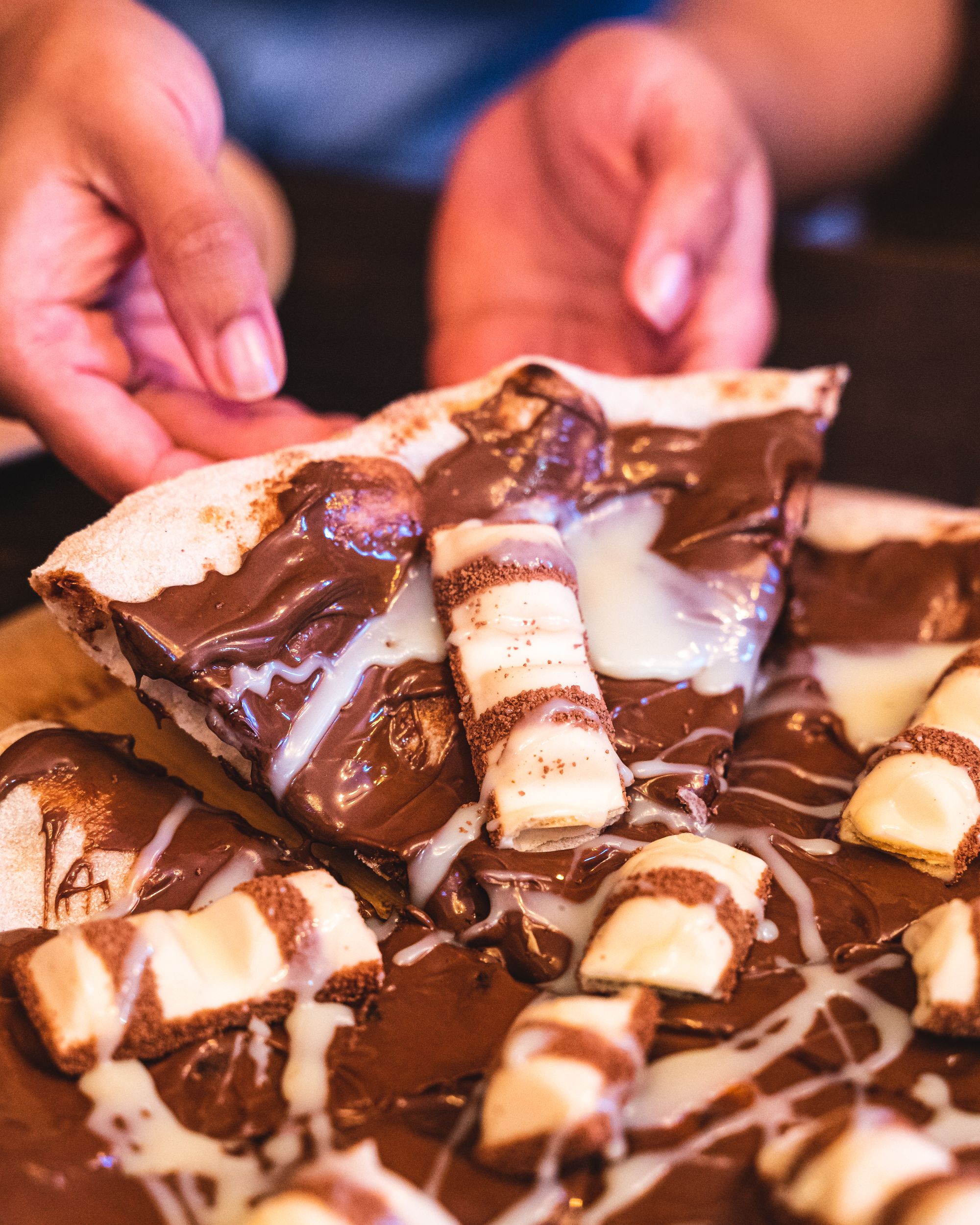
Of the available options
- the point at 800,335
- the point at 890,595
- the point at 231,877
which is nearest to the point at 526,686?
the point at 231,877

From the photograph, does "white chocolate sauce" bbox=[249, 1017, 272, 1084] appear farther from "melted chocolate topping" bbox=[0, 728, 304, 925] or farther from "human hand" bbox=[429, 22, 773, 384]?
"human hand" bbox=[429, 22, 773, 384]

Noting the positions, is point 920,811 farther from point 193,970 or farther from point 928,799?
point 193,970

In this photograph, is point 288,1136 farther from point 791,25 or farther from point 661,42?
point 791,25

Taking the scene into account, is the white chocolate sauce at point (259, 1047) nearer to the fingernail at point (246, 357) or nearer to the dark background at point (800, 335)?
the fingernail at point (246, 357)

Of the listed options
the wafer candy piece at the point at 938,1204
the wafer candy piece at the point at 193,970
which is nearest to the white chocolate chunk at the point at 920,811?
the wafer candy piece at the point at 938,1204

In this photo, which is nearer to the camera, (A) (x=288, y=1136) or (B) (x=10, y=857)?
(A) (x=288, y=1136)

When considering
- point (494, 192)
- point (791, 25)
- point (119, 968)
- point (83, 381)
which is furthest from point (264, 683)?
point (791, 25)
